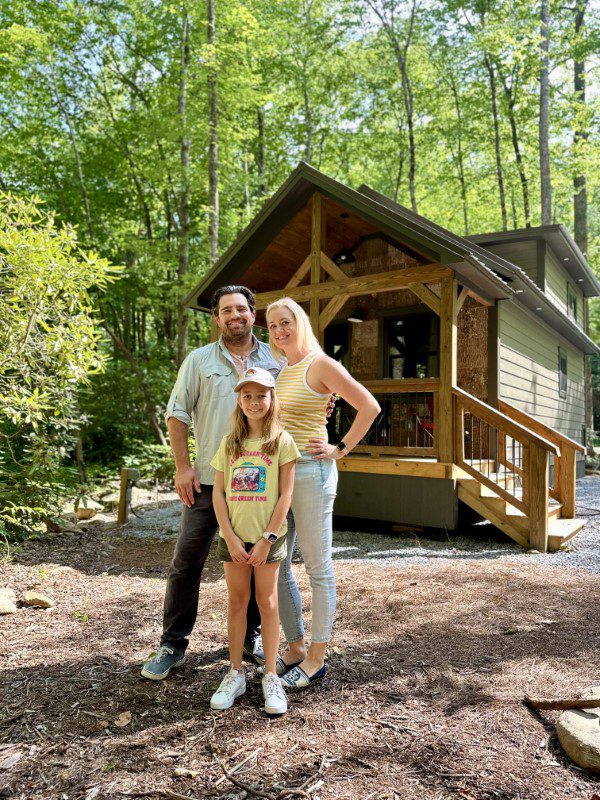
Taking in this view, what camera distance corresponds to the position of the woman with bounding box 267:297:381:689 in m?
2.75

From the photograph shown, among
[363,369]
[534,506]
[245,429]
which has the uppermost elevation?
[363,369]

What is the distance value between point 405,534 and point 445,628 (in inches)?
163

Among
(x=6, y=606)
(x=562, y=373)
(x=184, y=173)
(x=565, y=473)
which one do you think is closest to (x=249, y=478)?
(x=6, y=606)

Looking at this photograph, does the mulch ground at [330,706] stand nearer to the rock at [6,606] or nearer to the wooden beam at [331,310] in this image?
the rock at [6,606]

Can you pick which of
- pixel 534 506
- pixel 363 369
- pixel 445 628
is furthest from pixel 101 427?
pixel 445 628

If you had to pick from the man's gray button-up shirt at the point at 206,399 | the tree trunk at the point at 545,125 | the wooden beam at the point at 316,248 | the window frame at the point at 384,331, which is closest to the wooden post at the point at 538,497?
the wooden beam at the point at 316,248

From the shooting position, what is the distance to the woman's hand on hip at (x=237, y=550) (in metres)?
2.56

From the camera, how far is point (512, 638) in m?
3.58

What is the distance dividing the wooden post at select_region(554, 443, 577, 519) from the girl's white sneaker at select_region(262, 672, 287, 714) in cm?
687

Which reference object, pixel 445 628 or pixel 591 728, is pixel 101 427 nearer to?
pixel 445 628

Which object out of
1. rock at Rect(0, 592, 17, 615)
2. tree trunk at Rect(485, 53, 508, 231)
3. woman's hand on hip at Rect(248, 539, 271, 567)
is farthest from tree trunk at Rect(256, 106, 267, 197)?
woman's hand on hip at Rect(248, 539, 271, 567)

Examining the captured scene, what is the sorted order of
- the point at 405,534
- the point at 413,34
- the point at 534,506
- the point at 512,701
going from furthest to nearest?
1. the point at 413,34
2. the point at 405,534
3. the point at 534,506
4. the point at 512,701

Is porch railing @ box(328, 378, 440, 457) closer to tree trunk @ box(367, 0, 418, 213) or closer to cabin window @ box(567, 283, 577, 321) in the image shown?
cabin window @ box(567, 283, 577, 321)

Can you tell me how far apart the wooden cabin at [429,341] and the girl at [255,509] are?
4678 mm
